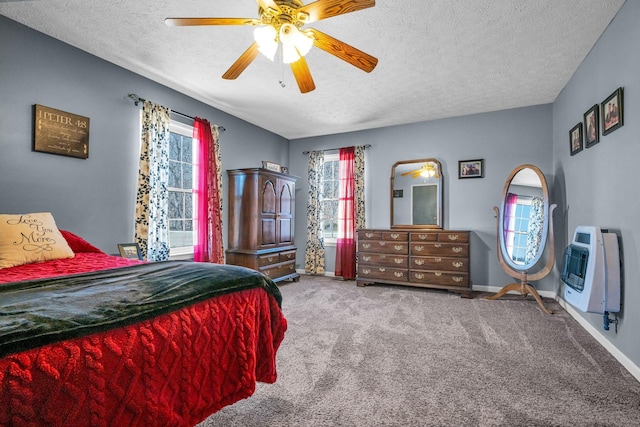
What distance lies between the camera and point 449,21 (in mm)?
2494

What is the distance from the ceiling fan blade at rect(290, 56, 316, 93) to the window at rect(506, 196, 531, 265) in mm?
3302

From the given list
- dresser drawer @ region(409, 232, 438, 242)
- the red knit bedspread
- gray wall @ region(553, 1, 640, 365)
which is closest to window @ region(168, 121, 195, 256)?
the red knit bedspread

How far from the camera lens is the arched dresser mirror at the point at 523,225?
12.5ft

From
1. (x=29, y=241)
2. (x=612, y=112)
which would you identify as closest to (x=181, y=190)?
(x=29, y=241)

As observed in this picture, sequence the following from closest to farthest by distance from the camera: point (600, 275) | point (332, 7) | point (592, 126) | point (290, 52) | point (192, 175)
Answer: point (332, 7)
point (290, 52)
point (600, 275)
point (592, 126)
point (192, 175)

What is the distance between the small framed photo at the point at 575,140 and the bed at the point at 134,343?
356cm

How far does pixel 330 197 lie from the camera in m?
5.95

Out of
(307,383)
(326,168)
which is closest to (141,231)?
(307,383)

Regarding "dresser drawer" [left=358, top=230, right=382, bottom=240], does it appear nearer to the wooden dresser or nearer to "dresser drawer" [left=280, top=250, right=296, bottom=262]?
the wooden dresser

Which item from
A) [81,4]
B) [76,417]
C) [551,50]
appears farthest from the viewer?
[551,50]

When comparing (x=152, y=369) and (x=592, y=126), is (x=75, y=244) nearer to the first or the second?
(x=152, y=369)

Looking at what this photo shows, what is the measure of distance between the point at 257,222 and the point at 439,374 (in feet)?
10.1

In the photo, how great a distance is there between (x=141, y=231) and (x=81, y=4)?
206cm

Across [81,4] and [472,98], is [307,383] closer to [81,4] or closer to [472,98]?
[81,4]
